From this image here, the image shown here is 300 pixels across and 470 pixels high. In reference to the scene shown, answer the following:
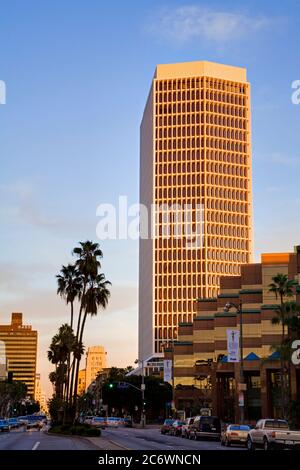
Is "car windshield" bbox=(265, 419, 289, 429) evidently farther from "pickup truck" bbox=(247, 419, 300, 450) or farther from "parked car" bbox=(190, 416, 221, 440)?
"parked car" bbox=(190, 416, 221, 440)

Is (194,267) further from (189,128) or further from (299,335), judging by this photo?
(299,335)

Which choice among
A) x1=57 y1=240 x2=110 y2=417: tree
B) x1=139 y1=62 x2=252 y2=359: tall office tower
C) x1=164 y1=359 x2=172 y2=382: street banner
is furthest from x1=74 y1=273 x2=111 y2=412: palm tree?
x1=139 y1=62 x2=252 y2=359: tall office tower

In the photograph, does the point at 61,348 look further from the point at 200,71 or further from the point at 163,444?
the point at 200,71

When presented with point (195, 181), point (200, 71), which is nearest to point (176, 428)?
point (195, 181)

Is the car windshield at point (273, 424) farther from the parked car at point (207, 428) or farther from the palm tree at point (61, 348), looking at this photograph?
the palm tree at point (61, 348)

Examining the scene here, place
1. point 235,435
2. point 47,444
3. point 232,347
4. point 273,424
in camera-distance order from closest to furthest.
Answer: point 273,424, point 47,444, point 235,435, point 232,347

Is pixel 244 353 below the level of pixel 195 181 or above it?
below

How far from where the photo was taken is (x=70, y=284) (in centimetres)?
7244

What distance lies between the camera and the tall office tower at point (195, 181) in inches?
7318

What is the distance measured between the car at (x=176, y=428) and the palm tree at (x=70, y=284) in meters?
15.5

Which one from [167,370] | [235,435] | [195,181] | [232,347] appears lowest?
[235,435]

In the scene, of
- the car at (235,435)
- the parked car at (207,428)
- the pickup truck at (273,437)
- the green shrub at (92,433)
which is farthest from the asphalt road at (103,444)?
the parked car at (207,428)

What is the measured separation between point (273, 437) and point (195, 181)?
157m

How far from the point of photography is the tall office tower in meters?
186
